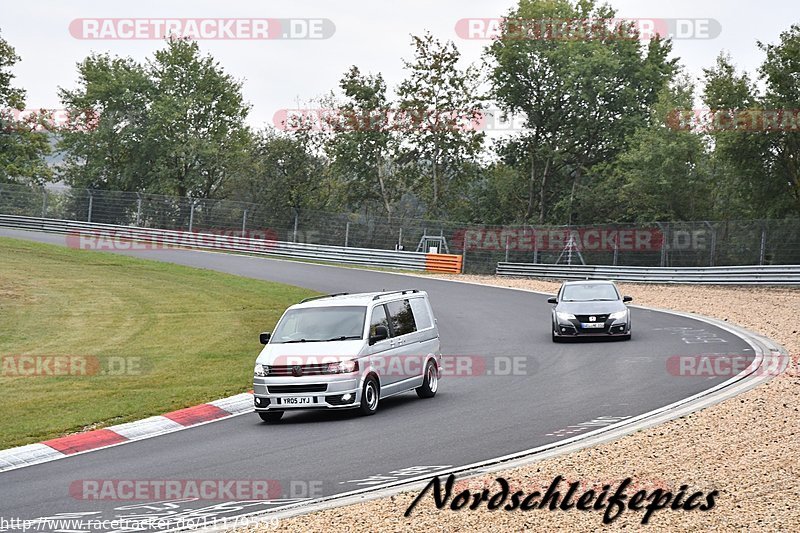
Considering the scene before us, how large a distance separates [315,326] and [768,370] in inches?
327

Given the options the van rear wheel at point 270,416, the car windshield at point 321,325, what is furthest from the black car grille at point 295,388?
the car windshield at point 321,325

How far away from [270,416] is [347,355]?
1.53m

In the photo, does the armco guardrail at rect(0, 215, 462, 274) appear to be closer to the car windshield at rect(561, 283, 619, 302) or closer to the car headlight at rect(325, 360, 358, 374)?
the car windshield at rect(561, 283, 619, 302)

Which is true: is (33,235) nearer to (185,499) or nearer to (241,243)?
(241,243)

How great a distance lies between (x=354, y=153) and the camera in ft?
227

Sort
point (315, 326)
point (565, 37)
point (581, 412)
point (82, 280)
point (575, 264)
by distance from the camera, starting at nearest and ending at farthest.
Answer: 1. point (581, 412)
2. point (315, 326)
3. point (82, 280)
4. point (575, 264)
5. point (565, 37)

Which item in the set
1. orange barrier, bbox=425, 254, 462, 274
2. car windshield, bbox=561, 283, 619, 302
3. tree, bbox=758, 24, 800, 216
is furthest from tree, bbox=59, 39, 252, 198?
car windshield, bbox=561, 283, 619, 302

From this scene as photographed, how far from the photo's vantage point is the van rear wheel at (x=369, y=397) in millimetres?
15742

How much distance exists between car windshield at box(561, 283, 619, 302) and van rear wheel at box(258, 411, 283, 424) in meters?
12.3

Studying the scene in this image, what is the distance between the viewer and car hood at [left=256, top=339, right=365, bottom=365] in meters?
15.7

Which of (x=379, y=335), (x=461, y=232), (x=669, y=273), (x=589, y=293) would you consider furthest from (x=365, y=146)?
(x=379, y=335)

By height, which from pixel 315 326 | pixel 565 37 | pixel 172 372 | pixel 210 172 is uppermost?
pixel 565 37

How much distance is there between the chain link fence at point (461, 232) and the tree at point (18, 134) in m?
11.8

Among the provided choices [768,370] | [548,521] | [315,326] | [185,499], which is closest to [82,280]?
[315,326]
